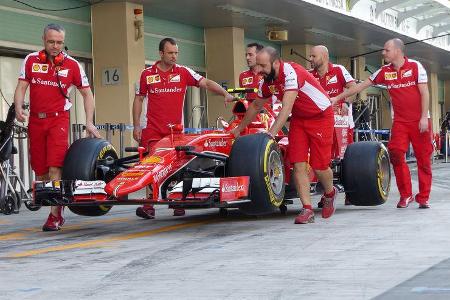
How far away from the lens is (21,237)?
367 inches

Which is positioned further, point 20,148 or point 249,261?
point 20,148

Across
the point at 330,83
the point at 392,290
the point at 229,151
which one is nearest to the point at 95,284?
the point at 392,290

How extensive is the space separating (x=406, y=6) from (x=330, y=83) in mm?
18934

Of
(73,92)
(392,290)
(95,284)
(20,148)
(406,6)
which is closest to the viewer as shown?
(392,290)

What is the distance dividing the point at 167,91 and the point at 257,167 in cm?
229

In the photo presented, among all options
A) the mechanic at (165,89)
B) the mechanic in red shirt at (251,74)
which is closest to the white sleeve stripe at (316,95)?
the mechanic at (165,89)

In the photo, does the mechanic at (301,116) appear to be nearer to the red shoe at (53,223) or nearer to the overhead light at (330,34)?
the red shoe at (53,223)

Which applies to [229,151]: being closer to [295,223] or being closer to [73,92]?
[295,223]

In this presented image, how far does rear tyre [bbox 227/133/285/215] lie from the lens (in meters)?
9.29

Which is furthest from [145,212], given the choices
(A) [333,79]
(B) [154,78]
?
(A) [333,79]

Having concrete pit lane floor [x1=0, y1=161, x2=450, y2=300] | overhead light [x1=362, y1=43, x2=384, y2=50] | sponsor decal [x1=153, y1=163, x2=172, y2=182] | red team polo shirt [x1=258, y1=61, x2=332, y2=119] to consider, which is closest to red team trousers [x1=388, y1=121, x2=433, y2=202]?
concrete pit lane floor [x1=0, y1=161, x2=450, y2=300]

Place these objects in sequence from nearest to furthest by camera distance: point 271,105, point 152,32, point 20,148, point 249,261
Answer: point 249,261 < point 271,105 < point 20,148 < point 152,32

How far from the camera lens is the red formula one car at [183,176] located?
905 cm

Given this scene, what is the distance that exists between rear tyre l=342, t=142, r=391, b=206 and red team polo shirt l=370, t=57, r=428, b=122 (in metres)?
0.72
